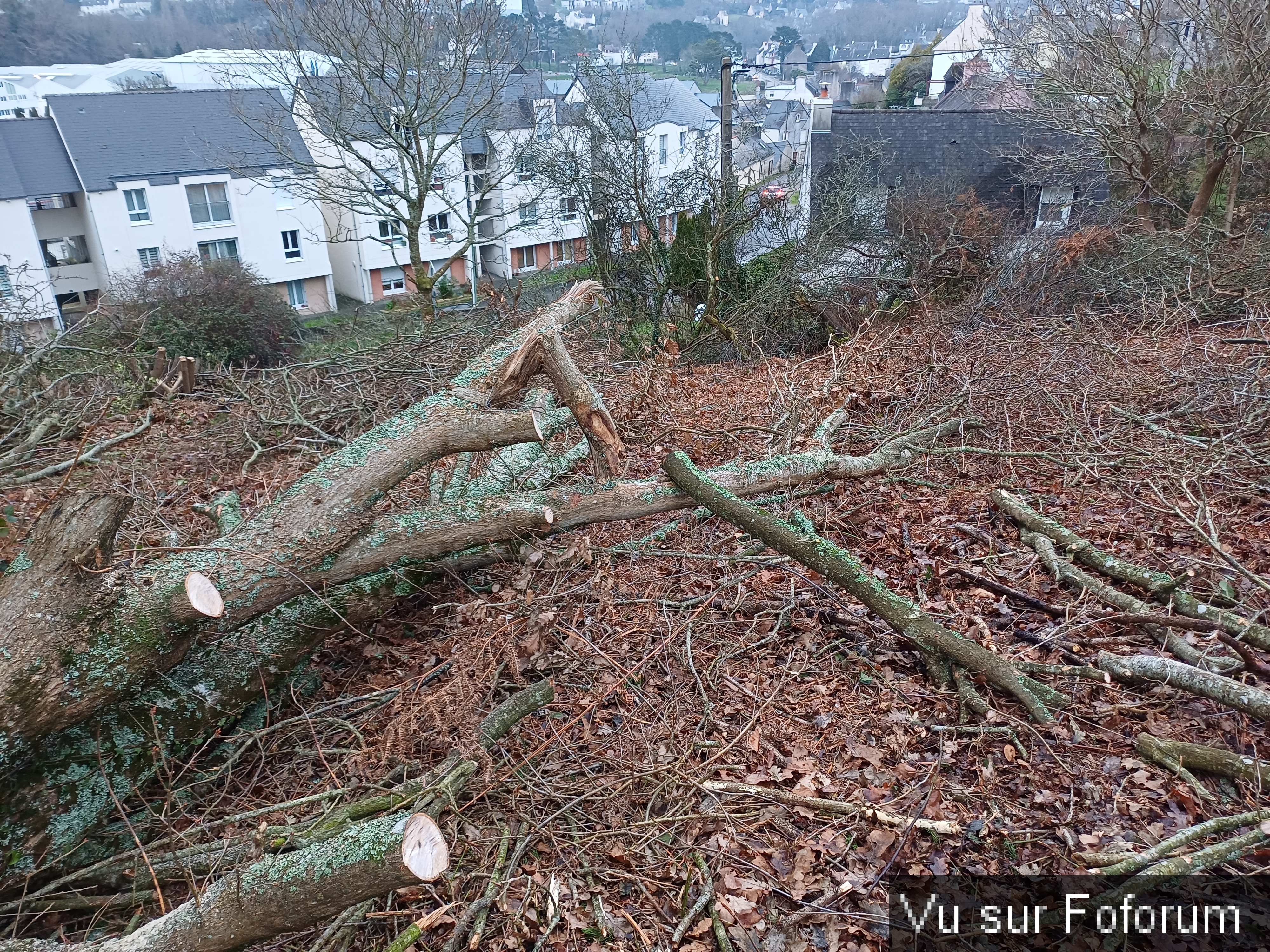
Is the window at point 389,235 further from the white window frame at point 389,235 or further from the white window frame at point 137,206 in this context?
the white window frame at point 137,206

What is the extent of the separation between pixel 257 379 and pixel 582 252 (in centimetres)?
733

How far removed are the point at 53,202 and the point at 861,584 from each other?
Result: 2852cm

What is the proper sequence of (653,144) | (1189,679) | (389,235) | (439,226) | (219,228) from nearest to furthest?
(1189,679)
(653,144)
(439,226)
(219,228)
(389,235)

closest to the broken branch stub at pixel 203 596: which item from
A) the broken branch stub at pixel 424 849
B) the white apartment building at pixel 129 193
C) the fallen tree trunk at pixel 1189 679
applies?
the broken branch stub at pixel 424 849

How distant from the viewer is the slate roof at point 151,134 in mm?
21781

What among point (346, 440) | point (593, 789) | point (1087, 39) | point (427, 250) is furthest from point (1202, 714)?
point (427, 250)

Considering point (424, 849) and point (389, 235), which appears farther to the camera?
point (389, 235)

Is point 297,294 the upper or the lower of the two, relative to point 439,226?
lower

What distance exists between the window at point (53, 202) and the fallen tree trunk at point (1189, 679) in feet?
92.8

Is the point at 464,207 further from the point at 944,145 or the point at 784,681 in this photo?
the point at 784,681

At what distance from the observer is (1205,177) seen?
10359mm

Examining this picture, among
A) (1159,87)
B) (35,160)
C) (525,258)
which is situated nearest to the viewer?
(1159,87)

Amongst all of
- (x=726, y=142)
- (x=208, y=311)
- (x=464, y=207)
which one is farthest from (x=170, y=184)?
(x=726, y=142)

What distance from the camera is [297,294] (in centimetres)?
2667
